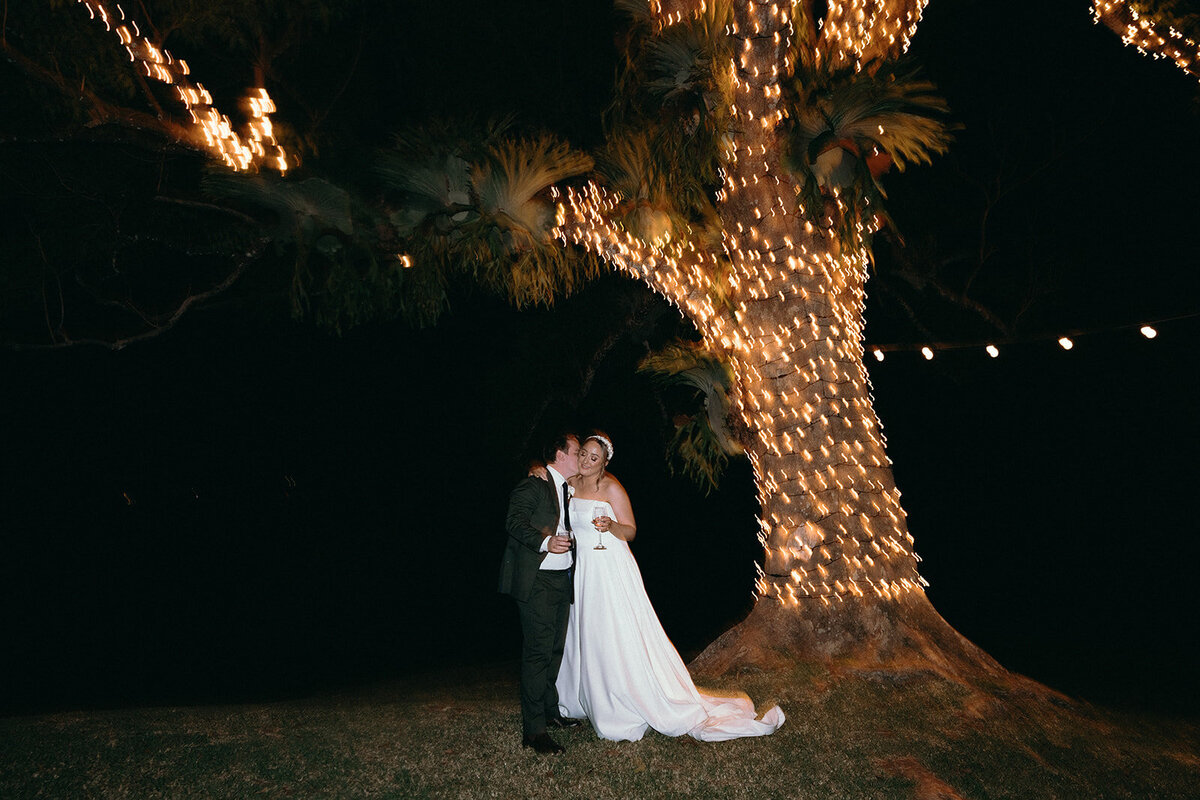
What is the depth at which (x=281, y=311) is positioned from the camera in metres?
13.7

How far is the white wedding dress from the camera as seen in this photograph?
16.1 ft

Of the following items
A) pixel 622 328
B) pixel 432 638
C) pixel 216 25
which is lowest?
pixel 432 638

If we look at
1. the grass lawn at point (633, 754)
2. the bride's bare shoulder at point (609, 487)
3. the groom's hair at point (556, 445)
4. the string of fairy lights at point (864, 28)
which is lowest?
the grass lawn at point (633, 754)

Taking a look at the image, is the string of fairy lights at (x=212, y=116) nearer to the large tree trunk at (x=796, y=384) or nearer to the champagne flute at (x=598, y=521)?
the large tree trunk at (x=796, y=384)

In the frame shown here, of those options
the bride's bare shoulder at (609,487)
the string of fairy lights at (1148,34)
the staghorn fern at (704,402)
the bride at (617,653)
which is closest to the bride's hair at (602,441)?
the bride at (617,653)

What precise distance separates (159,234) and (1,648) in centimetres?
1414

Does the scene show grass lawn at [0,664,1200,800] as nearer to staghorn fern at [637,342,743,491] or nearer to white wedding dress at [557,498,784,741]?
white wedding dress at [557,498,784,741]

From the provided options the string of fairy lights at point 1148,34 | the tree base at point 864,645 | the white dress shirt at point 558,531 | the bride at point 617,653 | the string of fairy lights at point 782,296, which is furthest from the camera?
the string of fairy lights at point 1148,34

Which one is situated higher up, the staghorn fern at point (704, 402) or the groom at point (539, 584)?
the staghorn fern at point (704, 402)

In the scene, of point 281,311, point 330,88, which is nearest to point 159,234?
point 330,88

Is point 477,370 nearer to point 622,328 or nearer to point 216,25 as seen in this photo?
point 622,328

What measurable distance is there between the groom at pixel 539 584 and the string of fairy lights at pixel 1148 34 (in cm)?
659

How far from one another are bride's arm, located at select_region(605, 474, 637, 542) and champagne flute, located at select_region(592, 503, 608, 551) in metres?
0.06

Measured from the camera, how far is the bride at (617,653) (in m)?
4.90
